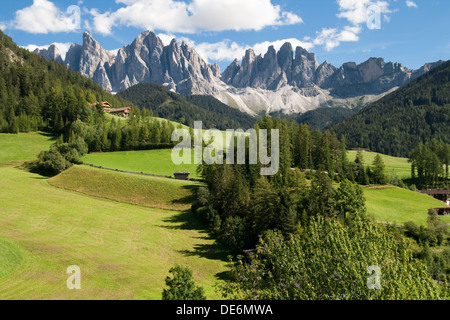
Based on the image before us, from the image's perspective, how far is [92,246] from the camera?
144 ft

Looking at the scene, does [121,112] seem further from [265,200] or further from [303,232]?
[303,232]

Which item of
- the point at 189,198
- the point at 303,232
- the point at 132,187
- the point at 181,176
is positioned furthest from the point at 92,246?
the point at 181,176

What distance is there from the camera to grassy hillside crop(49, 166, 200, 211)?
239 feet

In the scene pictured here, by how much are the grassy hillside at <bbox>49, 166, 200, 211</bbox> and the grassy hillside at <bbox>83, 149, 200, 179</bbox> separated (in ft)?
42.0

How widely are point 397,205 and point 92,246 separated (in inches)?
2651

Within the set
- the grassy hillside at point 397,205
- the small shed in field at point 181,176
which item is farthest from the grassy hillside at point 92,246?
the grassy hillside at point 397,205

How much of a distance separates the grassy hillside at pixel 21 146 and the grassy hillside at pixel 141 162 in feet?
61.7

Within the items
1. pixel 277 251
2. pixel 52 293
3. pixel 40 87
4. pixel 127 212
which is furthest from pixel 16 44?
pixel 277 251

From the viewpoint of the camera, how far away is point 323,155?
308ft

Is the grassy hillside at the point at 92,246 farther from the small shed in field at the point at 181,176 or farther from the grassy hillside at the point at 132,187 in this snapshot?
the small shed in field at the point at 181,176

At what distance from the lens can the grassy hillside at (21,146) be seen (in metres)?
100

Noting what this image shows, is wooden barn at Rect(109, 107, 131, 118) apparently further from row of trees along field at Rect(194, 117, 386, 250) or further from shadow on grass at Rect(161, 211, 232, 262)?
shadow on grass at Rect(161, 211, 232, 262)

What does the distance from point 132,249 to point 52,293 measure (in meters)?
17.7

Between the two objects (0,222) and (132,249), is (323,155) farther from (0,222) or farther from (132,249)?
(0,222)
